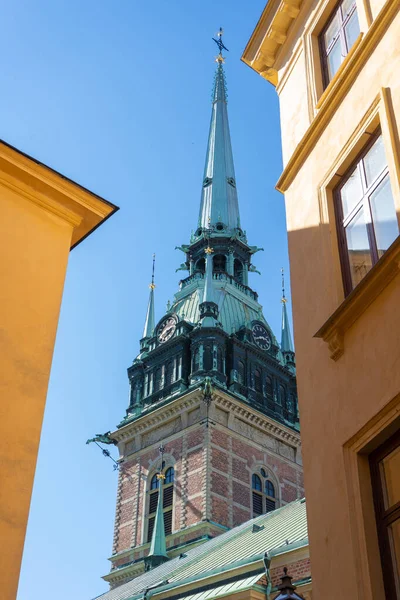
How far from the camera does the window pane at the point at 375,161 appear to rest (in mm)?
7527

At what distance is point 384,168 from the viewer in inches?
292

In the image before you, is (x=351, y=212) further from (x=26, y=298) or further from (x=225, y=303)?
(x=225, y=303)

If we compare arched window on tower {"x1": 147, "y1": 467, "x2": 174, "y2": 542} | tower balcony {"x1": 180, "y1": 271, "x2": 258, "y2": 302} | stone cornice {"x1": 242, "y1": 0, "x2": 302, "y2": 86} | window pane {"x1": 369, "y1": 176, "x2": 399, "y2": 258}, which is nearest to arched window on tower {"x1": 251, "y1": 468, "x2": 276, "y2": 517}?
arched window on tower {"x1": 147, "y1": 467, "x2": 174, "y2": 542}

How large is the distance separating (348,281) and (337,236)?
2.16ft

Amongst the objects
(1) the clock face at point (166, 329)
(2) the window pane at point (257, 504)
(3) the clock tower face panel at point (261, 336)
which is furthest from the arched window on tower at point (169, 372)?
(2) the window pane at point (257, 504)

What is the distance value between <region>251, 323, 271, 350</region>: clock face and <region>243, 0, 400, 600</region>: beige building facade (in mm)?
38193

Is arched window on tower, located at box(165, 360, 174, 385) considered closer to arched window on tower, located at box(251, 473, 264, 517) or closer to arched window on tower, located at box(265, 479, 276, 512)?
arched window on tower, located at box(251, 473, 264, 517)

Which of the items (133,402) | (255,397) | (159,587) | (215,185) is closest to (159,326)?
(133,402)

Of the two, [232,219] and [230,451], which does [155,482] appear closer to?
[230,451]

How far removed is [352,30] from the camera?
8.99 metres

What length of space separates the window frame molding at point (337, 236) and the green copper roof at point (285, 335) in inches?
1727

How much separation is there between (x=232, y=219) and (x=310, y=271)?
165 feet

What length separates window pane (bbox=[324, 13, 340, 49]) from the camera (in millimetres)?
9562

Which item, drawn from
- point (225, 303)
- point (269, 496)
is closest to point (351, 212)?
point (269, 496)
